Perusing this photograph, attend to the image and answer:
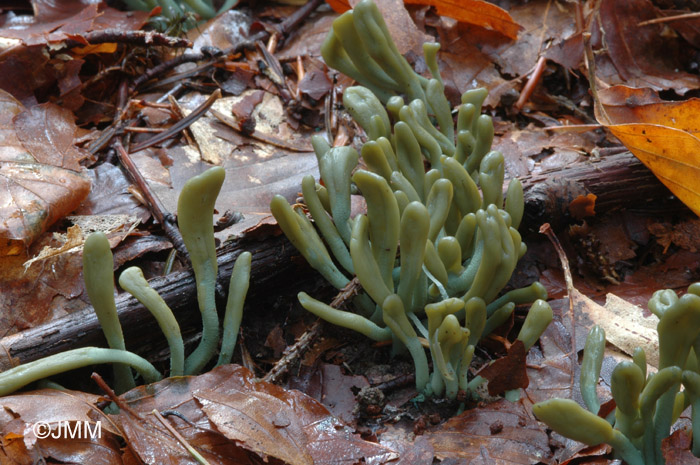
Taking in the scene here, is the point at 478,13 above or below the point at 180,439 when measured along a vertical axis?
above

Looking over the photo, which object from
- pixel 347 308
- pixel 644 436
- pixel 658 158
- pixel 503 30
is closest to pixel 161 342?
pixel 347 308

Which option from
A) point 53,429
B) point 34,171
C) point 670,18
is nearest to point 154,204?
point 34,171

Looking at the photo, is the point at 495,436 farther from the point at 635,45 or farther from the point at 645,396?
the point at 635,45

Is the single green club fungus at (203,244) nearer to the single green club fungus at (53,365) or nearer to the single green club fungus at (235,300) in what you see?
the single green club fungus at (235,300)

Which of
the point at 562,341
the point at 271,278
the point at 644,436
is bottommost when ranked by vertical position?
the point at 562,341

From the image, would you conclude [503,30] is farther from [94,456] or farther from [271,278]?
[94,456]

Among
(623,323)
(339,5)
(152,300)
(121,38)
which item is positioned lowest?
(623,323)

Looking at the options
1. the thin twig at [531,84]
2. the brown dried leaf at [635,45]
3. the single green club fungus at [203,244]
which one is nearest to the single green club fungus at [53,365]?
the single green club fungus at [203,244]

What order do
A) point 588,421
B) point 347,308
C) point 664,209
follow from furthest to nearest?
point 664,209
point 347,308
point 588,421
